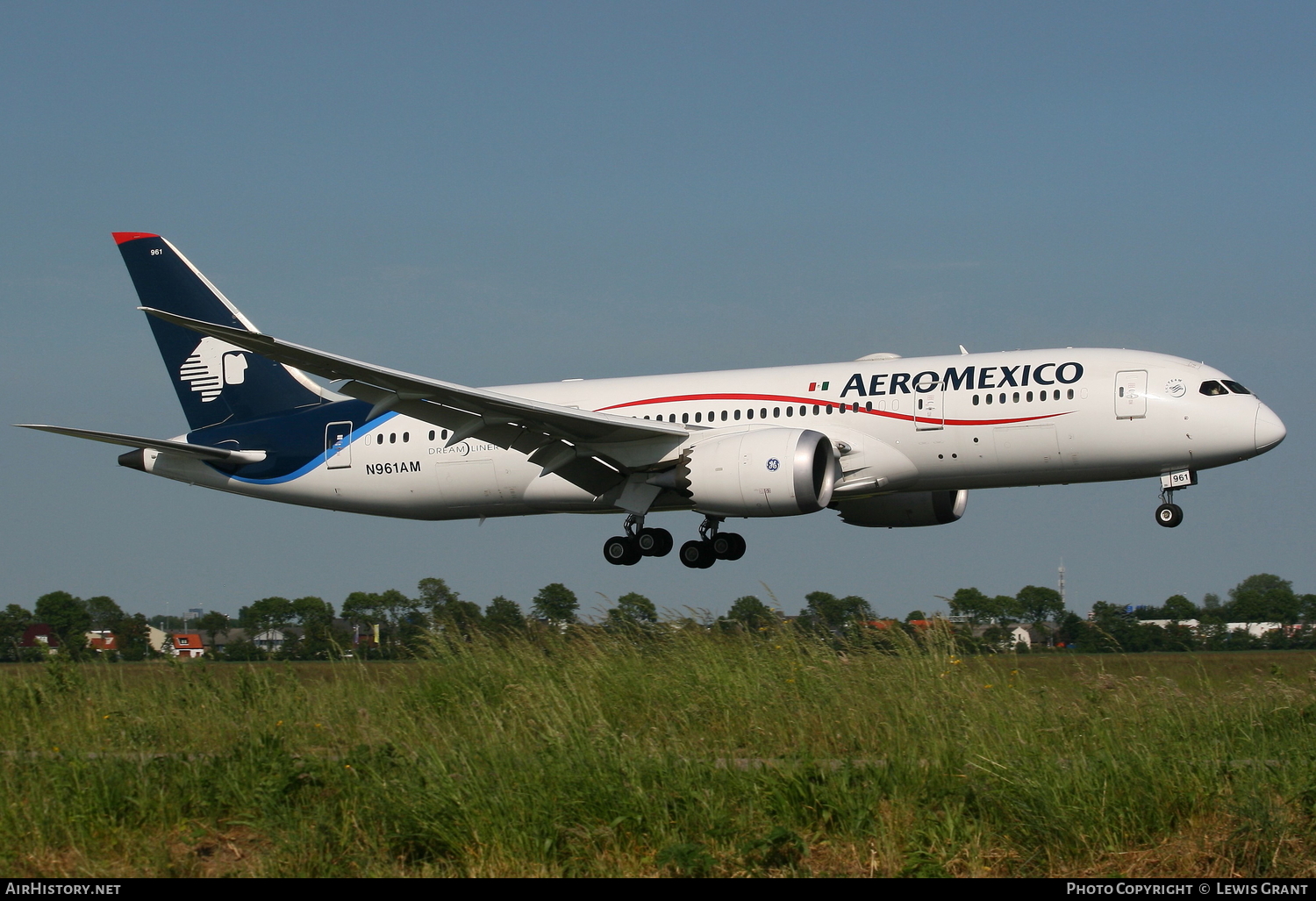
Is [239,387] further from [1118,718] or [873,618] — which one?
[1118,718]

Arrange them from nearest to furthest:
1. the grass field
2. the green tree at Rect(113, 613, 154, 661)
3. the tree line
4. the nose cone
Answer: the grass field → the tree line → the green tree at Rect(113, 613, 154, 661) → the nose cone

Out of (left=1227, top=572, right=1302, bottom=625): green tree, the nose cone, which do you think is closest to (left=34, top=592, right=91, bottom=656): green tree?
the nose cone

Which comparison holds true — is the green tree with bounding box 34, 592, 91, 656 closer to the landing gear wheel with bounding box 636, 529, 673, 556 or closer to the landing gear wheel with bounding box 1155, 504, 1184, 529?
the landing gear wheel with bounding box 636, 529, 673, 556

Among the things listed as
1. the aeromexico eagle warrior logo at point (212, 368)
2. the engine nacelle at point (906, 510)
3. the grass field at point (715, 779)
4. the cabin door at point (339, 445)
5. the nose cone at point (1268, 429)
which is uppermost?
the aeromexico eagle warrior logo at point (212, 368)

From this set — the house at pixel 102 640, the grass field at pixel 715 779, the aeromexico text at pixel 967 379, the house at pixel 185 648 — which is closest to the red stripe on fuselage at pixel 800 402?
the aeromexico text at pixel 967 379

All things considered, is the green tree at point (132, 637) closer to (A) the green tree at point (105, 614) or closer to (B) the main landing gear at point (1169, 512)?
(A) the green tree at point (105, 614)

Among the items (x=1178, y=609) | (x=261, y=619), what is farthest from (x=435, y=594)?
(x=1178, y=609)

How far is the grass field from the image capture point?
950 centimetres

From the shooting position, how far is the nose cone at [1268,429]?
23391 millimetres

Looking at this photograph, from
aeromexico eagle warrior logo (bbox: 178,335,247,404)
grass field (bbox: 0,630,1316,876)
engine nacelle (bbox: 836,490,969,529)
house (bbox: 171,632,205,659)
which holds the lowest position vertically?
grass field (bbox: 0,630,1316,876)

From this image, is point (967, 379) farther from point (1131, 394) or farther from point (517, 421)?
point (517, 421)

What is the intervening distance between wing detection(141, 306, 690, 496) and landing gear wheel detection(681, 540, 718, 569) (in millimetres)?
2193

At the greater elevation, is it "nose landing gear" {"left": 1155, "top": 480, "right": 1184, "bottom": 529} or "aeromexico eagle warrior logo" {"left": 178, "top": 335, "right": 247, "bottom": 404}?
"aeromexico eagle warrior logo" {"left": 178, "top": 335, "right": 247, "bottom": 404}

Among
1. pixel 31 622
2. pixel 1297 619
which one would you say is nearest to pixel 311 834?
pixel 31 622
